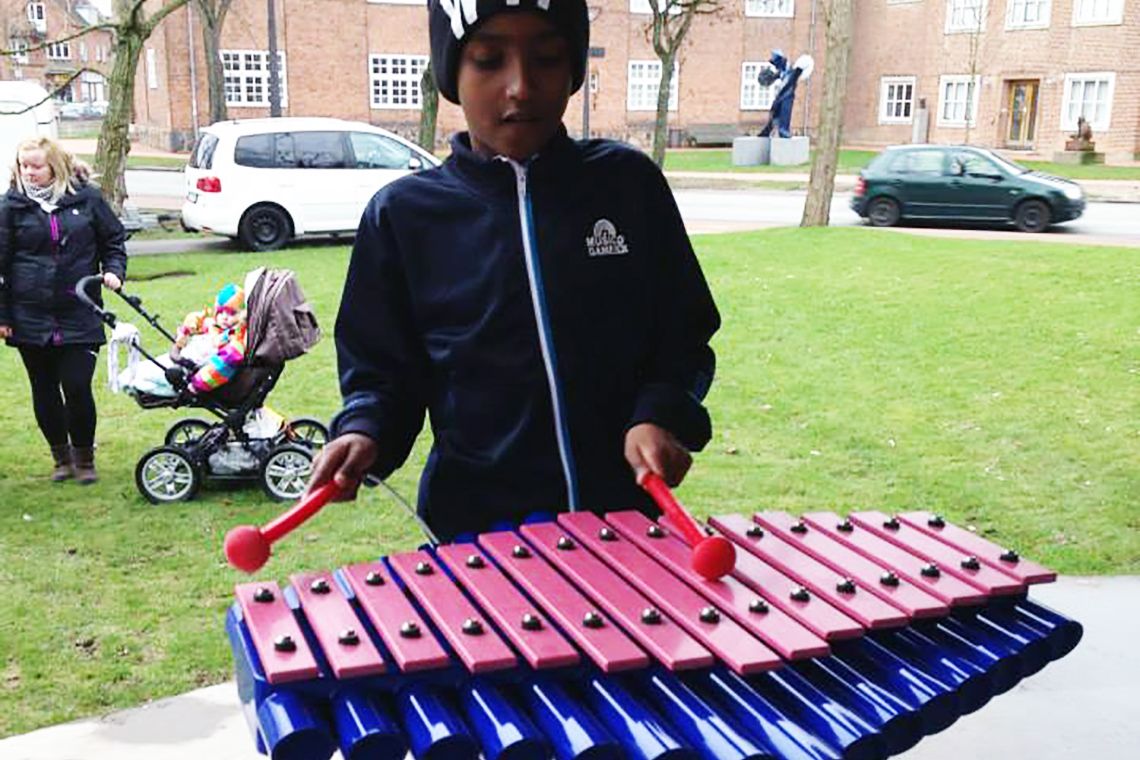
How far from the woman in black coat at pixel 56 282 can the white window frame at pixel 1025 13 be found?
109 ft

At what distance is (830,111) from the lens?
1532 cm

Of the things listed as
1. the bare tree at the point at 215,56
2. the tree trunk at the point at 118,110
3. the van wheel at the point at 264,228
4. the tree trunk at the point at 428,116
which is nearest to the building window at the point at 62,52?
the bare tree at the point at 215,56

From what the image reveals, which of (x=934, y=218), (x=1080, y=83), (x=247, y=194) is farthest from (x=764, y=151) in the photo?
(x=247, y=194)

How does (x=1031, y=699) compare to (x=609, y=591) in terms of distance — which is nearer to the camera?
(x=609, y=591)

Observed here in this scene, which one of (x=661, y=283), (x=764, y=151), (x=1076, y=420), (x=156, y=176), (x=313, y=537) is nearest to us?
(x=661, y=283)

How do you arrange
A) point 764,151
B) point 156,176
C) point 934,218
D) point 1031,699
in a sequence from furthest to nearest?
1. point 764,151
2. point 156,176
3. point 934,218
4. point 1031,699

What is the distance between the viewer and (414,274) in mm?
2383

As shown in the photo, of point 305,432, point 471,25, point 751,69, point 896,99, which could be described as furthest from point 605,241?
point 751,69

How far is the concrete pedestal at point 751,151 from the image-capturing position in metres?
32.2

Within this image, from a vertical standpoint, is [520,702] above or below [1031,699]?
above

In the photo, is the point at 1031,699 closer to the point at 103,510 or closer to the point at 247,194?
the point at 103,510

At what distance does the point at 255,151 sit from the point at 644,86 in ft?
86.5

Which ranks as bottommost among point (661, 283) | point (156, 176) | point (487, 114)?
point (156, 176)

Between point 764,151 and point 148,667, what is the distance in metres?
29.8
